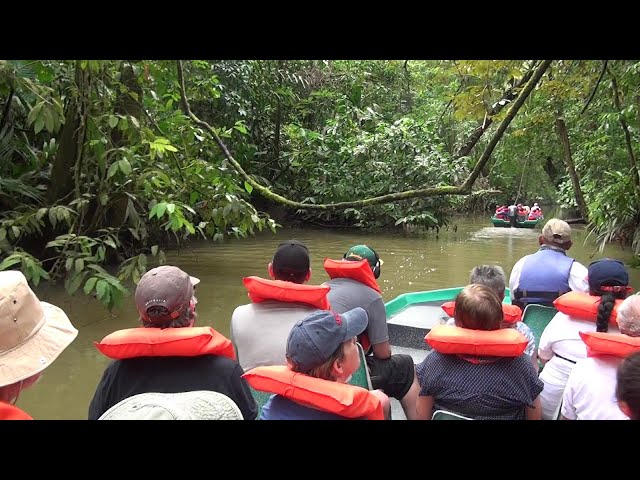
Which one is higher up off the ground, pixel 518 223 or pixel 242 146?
pixel 242 146

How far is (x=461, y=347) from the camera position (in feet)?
6.97

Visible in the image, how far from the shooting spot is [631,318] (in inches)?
87.0

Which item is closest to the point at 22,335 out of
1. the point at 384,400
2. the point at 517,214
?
the point at 384,400

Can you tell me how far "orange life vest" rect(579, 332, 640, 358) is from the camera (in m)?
2.05

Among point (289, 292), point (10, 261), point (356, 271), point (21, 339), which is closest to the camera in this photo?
point (21, 339)

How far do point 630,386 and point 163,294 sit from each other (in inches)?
58.2

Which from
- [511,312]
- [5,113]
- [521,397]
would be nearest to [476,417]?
[521,397]

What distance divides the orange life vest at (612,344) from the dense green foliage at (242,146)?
1721 mm

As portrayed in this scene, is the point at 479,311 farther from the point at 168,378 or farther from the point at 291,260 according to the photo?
the point at 168,378

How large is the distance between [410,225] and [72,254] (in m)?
10.5

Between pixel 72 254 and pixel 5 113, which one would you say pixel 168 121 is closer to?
pixel 5 113

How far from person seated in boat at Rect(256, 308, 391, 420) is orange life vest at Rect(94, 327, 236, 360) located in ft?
1.03

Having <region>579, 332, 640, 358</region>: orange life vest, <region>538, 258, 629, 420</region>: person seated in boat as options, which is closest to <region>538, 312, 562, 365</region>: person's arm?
<region>538, 258, 629, 420</region>: person seated in boat

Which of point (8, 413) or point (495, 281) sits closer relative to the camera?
point (8, 413)
